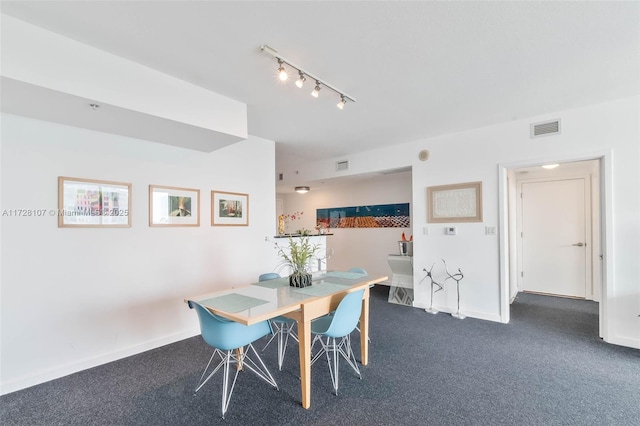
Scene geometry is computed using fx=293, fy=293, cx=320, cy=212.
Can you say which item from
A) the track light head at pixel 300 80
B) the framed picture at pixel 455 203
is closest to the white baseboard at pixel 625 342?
the framed picture at pixel 455 203

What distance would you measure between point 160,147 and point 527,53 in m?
3.44

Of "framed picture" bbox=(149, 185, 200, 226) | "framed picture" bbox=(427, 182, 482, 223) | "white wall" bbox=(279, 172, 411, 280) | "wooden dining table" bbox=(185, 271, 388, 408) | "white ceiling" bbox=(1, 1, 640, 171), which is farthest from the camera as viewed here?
"white wall" bbox=(279, 172, 411, 280)

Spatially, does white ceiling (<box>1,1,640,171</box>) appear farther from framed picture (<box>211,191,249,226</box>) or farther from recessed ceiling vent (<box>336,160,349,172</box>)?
recessed ceiling vent (<box>336,160,349,172</box>)

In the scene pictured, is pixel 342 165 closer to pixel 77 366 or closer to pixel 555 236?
pixel 555 236

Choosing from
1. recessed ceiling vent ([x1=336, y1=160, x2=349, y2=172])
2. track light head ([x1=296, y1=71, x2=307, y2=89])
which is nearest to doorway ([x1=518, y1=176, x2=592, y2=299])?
recessed ceiling vent ([x1=336, y1=160, x2=349, y2=172])

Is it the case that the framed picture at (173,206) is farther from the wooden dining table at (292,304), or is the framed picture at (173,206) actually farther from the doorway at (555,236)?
the doorway at (555,236)

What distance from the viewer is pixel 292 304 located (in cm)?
201

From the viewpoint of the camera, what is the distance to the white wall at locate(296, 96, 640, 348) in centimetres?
303

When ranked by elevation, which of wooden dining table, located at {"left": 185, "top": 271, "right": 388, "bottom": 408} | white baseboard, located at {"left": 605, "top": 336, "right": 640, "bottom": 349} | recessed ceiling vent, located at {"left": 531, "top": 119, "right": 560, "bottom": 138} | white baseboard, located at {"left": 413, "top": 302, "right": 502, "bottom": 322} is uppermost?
recessed ceiling vent, located at {"left": 531, "top": 119, "right": 560, "bottom": 138}

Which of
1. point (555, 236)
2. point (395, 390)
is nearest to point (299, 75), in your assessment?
point (395, 390)

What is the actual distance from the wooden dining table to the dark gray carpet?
0.32 meters

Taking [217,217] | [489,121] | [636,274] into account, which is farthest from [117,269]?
[636,274]

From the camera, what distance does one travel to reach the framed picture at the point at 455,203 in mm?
3971

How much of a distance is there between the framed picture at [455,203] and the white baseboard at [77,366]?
12.1 ft
